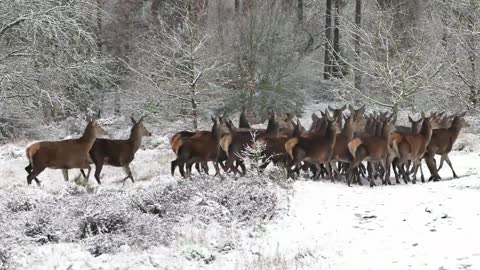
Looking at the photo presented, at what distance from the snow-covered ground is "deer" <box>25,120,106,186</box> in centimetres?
189

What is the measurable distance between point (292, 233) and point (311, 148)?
469cm

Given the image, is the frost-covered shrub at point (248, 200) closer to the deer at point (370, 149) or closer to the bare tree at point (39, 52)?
the deer at point (370, 149)

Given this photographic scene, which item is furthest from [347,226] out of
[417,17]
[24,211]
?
[417,17]

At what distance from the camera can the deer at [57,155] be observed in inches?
531

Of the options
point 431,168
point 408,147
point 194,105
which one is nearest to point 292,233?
point 408,147

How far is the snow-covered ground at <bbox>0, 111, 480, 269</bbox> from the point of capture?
23.3 ft

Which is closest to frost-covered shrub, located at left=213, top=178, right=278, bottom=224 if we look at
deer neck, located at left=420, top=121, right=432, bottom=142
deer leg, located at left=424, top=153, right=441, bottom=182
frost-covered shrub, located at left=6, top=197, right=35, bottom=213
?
frost-covered shrub, located at left=6, top=197, right=35, bottom=213

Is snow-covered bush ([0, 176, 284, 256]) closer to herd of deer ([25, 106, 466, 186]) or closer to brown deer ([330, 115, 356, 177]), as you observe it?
herd of deer ([25, 106, 466, 186])

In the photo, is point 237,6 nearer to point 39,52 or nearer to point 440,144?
point 39,52

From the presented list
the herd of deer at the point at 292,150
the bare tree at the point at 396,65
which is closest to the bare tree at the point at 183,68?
the bare tree at the point at 396,65

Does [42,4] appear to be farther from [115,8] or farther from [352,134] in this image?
[115,8]

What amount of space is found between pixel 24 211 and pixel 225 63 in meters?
22.5

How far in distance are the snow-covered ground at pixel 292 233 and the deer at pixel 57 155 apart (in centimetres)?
189

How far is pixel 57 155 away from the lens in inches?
534
